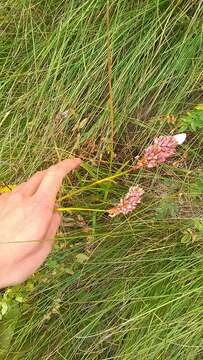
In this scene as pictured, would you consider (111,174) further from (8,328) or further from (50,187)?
(8,328)

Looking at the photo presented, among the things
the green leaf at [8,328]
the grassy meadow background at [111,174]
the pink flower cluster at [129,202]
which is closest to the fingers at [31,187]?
the pink flower cluster at [129,202]

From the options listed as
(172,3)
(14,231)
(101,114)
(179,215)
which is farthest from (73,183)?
(172,3)

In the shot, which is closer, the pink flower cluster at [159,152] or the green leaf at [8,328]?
the pink flower cluster at [159,152]

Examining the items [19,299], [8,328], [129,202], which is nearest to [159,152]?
[129,202]

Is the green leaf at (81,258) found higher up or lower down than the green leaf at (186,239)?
higher up

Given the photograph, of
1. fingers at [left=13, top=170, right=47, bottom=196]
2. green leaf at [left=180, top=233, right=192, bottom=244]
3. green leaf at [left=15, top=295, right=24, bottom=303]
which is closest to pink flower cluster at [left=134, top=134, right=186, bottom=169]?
fingers at [left=13, top=170, right=47, bottom=196]

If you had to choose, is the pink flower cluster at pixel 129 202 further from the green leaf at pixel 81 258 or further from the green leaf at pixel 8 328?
the green leaf at pixel 8 328
